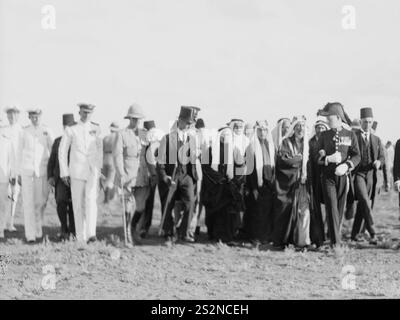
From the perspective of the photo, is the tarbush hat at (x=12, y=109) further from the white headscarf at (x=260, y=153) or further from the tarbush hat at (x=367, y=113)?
the tarbush hat at (x=367, y=113)

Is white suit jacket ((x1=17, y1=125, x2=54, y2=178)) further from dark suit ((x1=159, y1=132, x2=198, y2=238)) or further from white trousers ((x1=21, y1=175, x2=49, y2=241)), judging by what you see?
dark suit ((x1=159, y1=132, x2=198, y2=238))

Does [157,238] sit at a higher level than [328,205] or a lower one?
lower

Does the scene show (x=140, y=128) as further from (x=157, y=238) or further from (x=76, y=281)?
(x=76, y=281)

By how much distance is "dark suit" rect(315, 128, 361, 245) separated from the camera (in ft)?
34.4

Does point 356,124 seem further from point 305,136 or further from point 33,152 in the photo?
point 33,152

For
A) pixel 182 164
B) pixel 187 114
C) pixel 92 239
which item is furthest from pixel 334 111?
pixel 92 239

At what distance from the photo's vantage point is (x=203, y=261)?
1013 centimetres

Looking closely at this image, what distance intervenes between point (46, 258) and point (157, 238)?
2613 mm

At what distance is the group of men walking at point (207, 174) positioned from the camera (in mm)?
10859

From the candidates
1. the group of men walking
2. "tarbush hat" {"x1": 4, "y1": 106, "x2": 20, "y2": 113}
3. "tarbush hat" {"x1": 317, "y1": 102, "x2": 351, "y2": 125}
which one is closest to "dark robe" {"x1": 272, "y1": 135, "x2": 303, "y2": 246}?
the group of men walking

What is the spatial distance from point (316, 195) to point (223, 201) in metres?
1.61

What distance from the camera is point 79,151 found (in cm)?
1111

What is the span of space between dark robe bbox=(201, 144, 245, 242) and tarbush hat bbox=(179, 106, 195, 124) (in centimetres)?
82
